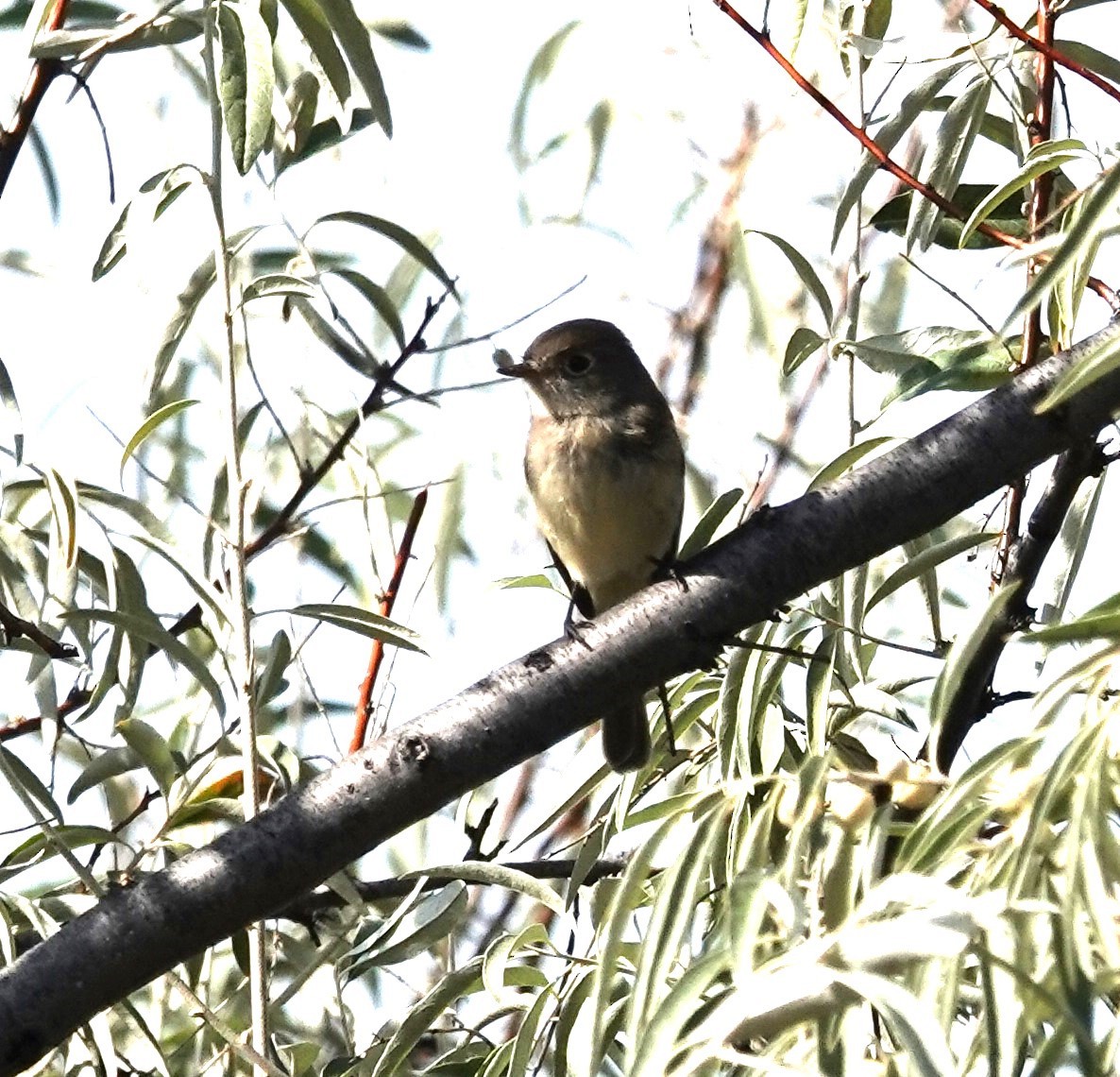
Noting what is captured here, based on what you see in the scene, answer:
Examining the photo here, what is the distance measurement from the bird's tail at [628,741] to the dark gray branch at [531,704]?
1.64 feet

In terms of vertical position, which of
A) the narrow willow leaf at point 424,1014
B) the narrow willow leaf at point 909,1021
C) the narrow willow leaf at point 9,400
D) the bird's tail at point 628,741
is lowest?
the narrow willow leaf at point 909,1021

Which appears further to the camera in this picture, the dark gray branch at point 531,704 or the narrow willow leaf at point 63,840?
the narrow willow leaf at point 63,840

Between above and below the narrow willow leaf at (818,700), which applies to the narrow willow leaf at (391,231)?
above

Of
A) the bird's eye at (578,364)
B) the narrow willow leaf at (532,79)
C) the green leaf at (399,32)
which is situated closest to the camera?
the green leaf at (399,32)

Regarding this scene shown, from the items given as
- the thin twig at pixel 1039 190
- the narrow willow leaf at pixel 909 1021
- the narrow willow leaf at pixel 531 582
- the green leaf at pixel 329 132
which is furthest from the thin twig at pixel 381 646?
the narrow willow leaf at pixel 909 1021

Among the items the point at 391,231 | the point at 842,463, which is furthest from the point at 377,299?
the point at 842,463

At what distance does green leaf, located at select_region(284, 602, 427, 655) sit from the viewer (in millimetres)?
2738

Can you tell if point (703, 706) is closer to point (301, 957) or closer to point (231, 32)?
point (301, 957)

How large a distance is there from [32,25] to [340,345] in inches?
25.4

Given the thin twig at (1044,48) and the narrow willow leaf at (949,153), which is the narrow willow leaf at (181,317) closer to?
the narrow willow leaf at (949,153)

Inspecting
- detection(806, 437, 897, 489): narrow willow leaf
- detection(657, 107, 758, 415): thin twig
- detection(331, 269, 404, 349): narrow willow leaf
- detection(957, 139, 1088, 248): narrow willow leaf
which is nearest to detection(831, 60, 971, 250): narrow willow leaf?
detection(957, 139, 1088, 248): narrow willow leaf

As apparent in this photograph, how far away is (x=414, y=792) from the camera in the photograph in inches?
91.9

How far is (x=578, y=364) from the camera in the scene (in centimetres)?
470

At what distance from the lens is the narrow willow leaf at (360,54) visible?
273cm
